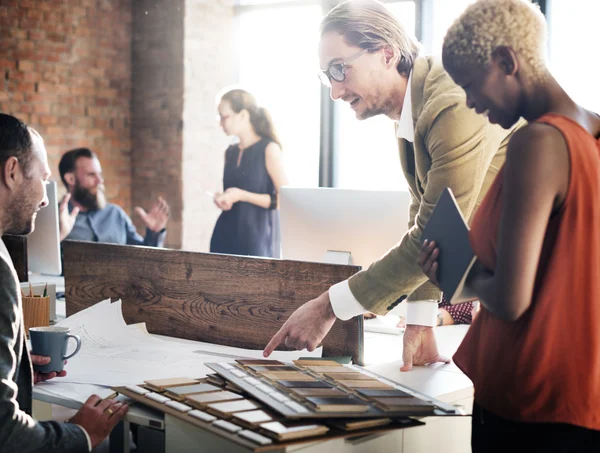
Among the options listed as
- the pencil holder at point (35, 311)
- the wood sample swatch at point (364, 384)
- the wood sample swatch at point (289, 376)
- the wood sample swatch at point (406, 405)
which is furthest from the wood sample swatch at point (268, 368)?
the pencil holder at point (35, 311)

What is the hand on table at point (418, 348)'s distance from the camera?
1.74 meters

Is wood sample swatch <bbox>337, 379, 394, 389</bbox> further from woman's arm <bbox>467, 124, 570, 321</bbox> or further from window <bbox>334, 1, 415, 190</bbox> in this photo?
window <bbox>334, 1, 415, 190</bbox>

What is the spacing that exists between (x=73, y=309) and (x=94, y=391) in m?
0.78

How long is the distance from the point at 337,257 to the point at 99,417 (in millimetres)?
1022

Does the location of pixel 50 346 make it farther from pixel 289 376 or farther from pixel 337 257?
pixel 337 257

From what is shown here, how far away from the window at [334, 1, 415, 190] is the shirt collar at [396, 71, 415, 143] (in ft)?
10.7

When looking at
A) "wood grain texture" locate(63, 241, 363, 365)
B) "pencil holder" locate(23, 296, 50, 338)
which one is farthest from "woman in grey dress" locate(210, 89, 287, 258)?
"pencil holder" locate(23, 296, 50, 338)

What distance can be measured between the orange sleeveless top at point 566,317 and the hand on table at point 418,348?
71 cm

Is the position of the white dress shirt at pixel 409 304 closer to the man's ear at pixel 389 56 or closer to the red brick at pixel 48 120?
the man's ear at pixel 389 56

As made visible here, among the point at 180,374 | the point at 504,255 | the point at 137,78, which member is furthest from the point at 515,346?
the point at 137,78

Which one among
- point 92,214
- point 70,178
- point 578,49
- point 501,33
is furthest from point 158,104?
point 501,33

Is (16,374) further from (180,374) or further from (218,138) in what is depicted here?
(218,138)

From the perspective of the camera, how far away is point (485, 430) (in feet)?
3.57

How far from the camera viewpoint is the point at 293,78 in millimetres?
5586
